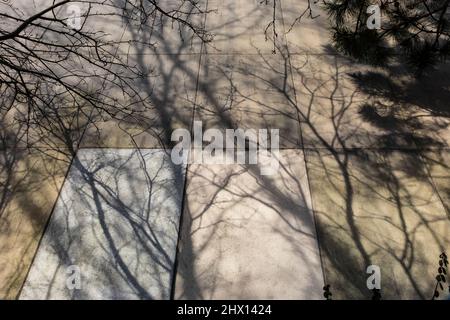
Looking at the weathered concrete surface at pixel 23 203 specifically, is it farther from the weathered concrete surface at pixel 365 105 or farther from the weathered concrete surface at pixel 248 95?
the weathered concrete surface at pixel 365 105

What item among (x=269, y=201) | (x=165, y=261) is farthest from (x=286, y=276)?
(x=165, y=261)

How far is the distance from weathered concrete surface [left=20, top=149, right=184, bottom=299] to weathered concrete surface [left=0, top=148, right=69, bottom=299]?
125 millimetres

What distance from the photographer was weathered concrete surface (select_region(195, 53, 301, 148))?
6.18 m

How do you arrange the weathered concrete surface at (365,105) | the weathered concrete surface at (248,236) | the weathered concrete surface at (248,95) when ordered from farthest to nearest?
the weathered concrete surface at (248,95)
the weathered concrete surface at (365,105)
the weathered concrete surface at (248,236)

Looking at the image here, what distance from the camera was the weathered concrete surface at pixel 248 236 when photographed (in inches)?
171

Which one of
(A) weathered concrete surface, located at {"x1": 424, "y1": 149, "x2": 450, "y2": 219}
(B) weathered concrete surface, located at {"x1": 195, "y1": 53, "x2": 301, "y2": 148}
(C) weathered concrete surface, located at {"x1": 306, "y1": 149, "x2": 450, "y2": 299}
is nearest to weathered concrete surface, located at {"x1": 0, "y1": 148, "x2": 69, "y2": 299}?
(B) weathered concrete surface, located at {"x1": 195, "y1": 53, "x2": 301, "y2": 148}

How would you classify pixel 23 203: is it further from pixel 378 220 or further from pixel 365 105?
pixel 365 105

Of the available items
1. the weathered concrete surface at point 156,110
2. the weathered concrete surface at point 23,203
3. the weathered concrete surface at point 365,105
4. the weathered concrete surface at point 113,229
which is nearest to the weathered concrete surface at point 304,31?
the weathered concrete surface at point 365,105

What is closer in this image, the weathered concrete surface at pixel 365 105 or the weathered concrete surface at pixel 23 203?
the weathered concrete surface at pixel 23 203

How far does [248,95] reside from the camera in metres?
6.69

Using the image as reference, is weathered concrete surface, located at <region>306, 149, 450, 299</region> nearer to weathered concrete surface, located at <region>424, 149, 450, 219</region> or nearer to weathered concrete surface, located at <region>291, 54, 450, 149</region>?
weathered concrete surface, located at <region>424, 149, 450, 219</region>

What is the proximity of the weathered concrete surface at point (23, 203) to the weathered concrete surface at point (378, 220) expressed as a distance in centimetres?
347

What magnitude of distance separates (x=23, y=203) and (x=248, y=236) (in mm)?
2957

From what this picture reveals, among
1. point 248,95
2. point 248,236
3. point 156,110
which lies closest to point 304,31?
point 248,95
